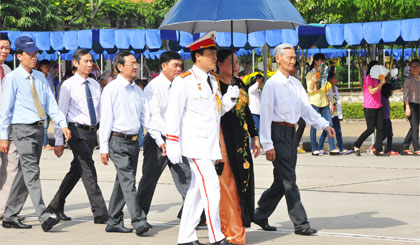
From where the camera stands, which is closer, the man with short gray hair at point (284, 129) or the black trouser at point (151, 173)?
the man with short gray hair at point (284, 129)

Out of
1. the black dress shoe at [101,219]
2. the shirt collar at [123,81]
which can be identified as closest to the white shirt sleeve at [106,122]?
the shirt collar at [123,81]

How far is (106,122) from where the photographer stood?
8.48 metres

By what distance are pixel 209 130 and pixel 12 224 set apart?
261cm

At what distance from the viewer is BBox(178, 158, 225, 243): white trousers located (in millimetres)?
7199

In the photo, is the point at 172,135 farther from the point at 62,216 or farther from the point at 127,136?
the point at 62,216

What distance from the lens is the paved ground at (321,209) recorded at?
805 cm

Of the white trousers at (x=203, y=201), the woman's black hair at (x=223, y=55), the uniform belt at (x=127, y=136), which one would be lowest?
the white trousers at (x=203, y=201)

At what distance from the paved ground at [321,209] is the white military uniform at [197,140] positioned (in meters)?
0.68

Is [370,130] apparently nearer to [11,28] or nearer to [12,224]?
[12,224]

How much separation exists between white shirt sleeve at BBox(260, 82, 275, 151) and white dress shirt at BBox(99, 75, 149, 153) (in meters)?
1.26

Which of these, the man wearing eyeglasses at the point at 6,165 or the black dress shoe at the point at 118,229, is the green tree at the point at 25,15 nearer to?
the man wearing eyeglasses at the point at 6,165

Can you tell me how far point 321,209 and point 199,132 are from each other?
3078mm

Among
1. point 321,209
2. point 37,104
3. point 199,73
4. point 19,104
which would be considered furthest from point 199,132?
point 321,209

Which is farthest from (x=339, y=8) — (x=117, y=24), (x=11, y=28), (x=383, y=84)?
(x=117, y=24)
